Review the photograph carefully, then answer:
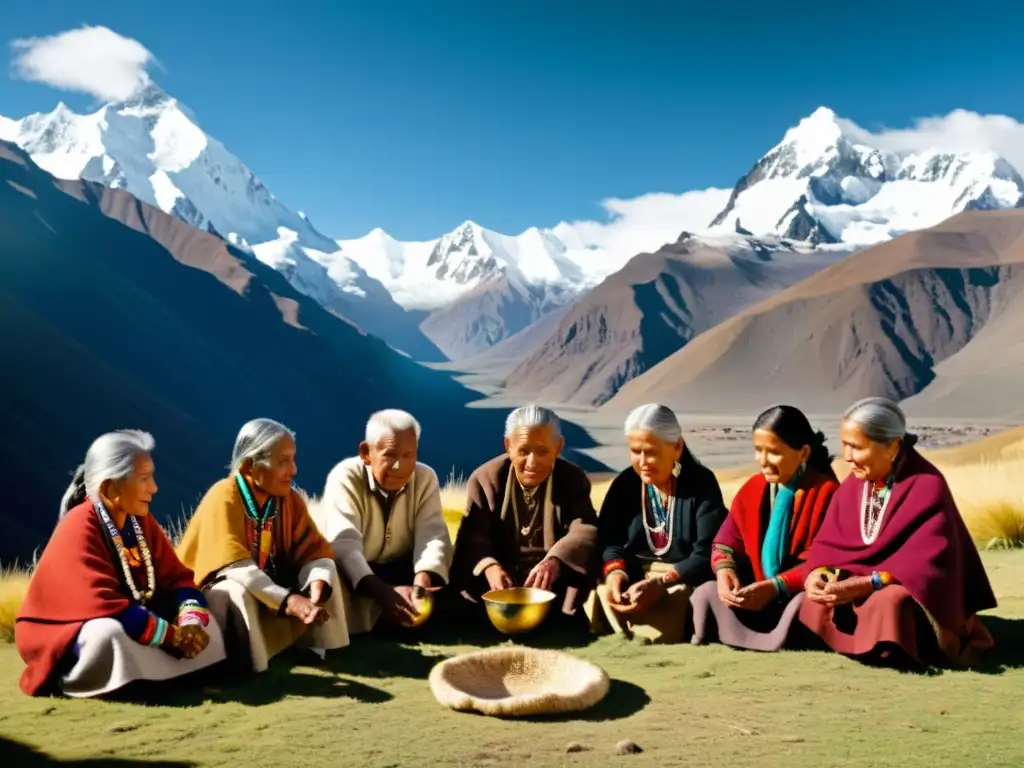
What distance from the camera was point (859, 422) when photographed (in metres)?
4.34

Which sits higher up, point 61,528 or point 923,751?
point 61,528

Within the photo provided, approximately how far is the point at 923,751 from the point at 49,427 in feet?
153

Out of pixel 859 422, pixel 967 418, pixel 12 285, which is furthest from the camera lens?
pixel 967 418

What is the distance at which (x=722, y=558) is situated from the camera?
189 inches

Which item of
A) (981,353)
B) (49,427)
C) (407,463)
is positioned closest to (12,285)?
(49,427)

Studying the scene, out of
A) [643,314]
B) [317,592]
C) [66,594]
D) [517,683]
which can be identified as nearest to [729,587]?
[517,683]

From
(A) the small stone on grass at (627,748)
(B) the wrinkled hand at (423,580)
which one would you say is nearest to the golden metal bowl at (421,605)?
(B) the wrinkled hand at (423,580)

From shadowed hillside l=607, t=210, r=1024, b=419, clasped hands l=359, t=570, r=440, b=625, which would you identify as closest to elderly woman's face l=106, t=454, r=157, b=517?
clasped hands l=359, t=570, r=440, b=625

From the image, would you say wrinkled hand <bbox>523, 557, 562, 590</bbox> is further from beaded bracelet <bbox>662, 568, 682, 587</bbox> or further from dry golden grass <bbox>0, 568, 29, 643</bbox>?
dry golden grass <bbox>0, 568, 29, 643</bbox>

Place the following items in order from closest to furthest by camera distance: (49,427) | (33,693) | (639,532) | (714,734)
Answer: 1. (714,734)
2. (33,693)
3. (639,532)
4. (49,427)

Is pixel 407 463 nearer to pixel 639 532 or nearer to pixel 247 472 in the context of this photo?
pixel 247 472

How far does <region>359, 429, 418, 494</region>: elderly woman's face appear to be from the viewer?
16.5ft

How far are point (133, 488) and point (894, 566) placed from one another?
11.2 feet

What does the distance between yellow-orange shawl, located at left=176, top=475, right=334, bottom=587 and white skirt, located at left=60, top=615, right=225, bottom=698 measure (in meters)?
0.62
